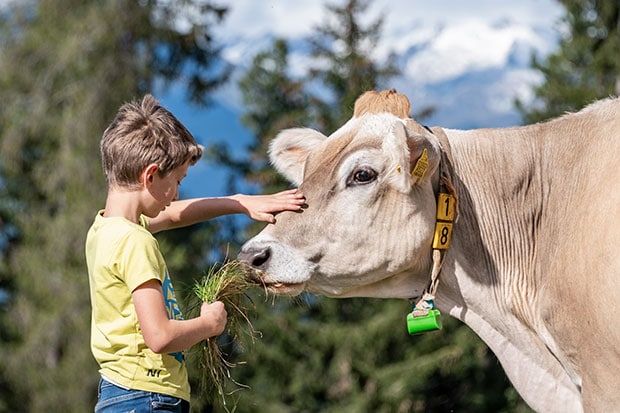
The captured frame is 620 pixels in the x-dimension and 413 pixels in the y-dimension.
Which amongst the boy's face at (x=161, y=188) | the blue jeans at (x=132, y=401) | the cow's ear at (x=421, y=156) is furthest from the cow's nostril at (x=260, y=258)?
the blue jeans at (x=132, y=401)

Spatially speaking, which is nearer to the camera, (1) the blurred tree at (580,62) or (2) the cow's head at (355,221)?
(2) the cow's head at (355,221)

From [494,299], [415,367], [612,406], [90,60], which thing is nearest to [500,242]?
[494,299]

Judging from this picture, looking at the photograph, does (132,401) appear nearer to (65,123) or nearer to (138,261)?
(138,261)

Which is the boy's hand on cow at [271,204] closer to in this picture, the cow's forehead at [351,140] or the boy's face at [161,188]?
the cow's forehead at [351,140]

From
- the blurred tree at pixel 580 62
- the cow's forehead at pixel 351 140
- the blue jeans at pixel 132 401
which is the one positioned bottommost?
the blurred tree at pixel 580 62

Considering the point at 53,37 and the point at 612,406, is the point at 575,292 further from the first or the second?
the point at 53,37

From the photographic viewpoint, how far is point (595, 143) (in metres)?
4.84

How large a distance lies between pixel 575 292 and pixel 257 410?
62.8ft

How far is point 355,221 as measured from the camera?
4980 mm

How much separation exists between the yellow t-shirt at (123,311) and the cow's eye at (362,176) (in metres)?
1.22

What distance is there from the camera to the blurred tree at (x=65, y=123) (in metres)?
24.4

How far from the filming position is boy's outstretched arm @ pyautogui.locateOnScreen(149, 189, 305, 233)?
16.3 ft

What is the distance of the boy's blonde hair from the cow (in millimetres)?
820

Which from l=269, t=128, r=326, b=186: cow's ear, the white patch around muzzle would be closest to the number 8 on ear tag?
the white patch around muzzle
